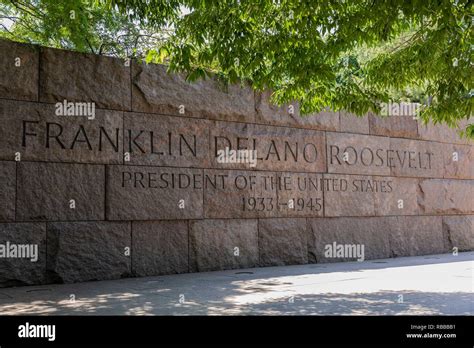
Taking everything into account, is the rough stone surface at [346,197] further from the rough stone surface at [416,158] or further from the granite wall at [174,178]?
the rough stone surface at [416,158]

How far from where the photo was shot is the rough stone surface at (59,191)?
7312mm

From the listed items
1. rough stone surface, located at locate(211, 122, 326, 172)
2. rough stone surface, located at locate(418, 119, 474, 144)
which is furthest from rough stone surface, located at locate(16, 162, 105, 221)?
rough stone surface, located at locate(418, 119, 474, 144)

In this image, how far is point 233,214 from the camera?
30.1 feet

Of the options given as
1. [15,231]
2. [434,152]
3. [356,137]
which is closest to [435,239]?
[434,152]

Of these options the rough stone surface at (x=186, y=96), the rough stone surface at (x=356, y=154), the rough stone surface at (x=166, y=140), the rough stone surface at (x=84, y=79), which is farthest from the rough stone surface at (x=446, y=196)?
the rough stone surface at (x=84, y=79)

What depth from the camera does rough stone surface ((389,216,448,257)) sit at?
11398 mm

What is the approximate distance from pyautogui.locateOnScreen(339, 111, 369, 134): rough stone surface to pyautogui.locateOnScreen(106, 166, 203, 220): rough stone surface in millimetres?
3548

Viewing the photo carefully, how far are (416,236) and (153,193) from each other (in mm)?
6361

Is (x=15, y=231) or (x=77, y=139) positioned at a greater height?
(x=77, y=139)
